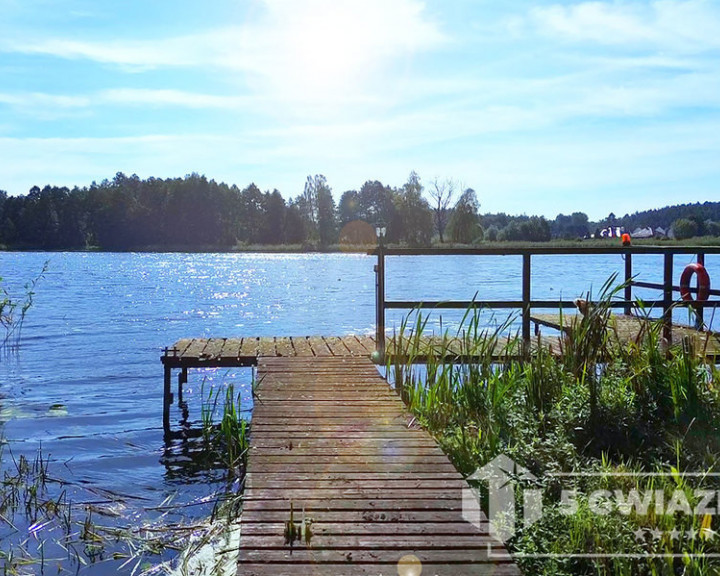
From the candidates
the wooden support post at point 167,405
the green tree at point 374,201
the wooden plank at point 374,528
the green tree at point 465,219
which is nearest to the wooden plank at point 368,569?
the wooden plank at point 374,528

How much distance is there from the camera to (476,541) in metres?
3.58

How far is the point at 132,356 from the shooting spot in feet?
59.9

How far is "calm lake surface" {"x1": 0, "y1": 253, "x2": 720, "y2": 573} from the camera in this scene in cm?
856

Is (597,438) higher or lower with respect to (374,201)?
lower

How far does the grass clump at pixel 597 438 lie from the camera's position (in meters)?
3.83

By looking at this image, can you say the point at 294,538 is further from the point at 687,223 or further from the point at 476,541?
the point at 687,223

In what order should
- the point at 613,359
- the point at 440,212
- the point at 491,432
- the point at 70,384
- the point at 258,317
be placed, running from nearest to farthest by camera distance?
the point at 491,432 → the point at 613,359 → the point at 70,384 → the point at 258,317 → the point at 440,212

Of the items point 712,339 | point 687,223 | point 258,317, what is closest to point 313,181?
point 687,223

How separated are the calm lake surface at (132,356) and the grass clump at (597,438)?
1.31 metres

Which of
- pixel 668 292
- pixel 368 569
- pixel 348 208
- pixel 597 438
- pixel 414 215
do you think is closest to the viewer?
pixel 368 569

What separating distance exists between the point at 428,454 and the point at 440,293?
Answer: 34001 mm

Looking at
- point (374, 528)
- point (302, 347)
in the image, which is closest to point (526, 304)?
point (302, 347)

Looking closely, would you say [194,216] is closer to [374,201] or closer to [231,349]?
[374,201]

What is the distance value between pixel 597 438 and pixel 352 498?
2270mm
